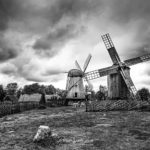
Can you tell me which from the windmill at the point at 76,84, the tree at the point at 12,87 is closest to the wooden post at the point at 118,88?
the windmill at the point at 76,84

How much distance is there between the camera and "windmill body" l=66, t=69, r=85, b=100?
4556cm

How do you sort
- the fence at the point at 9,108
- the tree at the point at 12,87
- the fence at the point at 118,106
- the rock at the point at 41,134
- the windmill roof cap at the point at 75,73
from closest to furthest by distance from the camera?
the rock at the point at 41,134, the fence at the point at 9,108, the fence at the point at 118,106, the windmill roof cap at the point at 75,73, the tree at the point at 12,87

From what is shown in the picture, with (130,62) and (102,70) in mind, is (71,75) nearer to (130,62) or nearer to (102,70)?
(102,70)

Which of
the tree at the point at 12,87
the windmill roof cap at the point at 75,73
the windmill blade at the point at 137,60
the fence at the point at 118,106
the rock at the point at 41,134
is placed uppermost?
the tree at the point at 12,87

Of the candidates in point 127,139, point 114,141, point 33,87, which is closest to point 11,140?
point 114,141

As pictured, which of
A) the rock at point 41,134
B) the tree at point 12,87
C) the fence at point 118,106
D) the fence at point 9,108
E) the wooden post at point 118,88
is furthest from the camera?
the tree at point 12,87

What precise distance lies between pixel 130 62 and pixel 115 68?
282cm

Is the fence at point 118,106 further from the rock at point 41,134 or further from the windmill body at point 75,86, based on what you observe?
the windmill body at point 75,86

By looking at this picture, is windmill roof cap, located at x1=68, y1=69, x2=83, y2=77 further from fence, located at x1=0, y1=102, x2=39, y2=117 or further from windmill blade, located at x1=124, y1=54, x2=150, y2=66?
windmill blade, located at x1=124, y1=54, x2=150, y2=66

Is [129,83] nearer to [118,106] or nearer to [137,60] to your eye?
[137,60]

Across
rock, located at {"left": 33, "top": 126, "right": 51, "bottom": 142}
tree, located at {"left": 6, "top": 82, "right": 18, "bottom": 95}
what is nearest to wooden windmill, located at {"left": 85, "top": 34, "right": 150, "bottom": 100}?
rock, located at {"left": 33, "top": 126, "right": 51, "bottom": 142}

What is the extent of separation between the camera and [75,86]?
45.6m

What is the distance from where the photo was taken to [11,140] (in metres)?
8.56

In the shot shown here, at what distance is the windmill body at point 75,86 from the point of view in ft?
149
